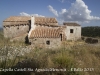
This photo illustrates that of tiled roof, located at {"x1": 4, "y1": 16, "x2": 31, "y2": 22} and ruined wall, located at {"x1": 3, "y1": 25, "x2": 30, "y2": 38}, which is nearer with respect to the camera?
ruined wall, located at {"x1": 3, "y1": 25, "x2": 30, "y2": 38}

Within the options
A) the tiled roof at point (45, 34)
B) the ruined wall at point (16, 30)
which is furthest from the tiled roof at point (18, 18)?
the tiled roof at point (45, 34)

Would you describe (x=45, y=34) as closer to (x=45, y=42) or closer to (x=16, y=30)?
(x=45, y=42)

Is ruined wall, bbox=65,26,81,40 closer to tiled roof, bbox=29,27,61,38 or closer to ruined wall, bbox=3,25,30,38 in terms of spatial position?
tiled roof, bbox=29,27,61,38

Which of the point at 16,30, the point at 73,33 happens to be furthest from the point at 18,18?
the point at 73,33

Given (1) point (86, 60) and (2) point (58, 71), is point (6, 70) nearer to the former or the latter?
(2) point (58, 71)

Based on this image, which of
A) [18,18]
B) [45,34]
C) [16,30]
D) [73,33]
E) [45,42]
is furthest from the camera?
[73,33]

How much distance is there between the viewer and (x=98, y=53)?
7309 millimetres

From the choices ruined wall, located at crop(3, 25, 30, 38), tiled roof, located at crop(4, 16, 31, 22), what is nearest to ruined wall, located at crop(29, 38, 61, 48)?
ruined wall, located at crop(3, 25, 30, 38)

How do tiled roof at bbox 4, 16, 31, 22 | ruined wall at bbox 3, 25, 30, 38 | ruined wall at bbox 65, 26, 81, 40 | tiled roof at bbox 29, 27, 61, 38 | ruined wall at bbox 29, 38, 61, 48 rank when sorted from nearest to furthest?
ruined wall at bbox 29, 38, 61, 48, tiled roof at bbox 29, 27, 61, 38, ruined wall at bbox 3, 25, 30, 38, tiled roof at bbox 4, 16, 31, 22, ruined wall at bbox 65, 26, 81, 40

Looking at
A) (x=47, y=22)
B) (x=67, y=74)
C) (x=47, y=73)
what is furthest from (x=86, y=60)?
(x=47, y=22)

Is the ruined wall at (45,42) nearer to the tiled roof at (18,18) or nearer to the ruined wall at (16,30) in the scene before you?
the ruined wall at (16,30)

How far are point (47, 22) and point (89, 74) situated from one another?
18.8 metres

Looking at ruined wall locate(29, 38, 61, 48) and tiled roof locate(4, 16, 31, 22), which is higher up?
tiled roof locate(4, 16, 31, 22)

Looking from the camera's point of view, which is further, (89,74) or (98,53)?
(98,53)
